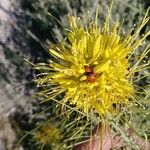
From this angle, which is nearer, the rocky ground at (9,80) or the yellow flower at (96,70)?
the yellow flower at (96,70)

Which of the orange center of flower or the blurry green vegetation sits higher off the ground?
the blurry green vegetation

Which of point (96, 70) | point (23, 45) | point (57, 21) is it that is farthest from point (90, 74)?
point (23, 45)

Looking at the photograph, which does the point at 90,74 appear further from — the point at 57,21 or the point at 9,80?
the point at 9,80

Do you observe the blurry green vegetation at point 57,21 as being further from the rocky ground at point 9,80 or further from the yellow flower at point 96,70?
the yellow flower at point 96,70

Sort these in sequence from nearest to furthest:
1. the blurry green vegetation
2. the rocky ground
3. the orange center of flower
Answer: the orange center of flower
the blurry green vegetation
the rocky ground

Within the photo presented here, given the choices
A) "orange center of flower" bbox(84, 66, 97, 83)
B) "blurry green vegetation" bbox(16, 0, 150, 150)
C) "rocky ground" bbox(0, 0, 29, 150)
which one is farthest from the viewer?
"rocky ground" bbox(0, 0, 29, 150)

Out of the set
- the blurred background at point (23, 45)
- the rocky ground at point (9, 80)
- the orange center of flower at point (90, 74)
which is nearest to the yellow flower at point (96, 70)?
the orange center of flower at point (90, 74)

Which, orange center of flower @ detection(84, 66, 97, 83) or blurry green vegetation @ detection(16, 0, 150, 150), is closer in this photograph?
orange center of flower @ detection(84, 66, 97, 83)

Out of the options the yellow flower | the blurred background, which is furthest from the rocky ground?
the yellow flower

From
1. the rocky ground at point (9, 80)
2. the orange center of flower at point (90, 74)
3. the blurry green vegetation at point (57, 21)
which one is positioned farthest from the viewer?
the rocky ground at point (9, 80)

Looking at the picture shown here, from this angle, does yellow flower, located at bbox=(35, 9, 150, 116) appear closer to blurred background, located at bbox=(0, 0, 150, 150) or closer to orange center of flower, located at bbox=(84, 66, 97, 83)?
orange center of flower, located at bbox=(84, 66, 97, 83)
